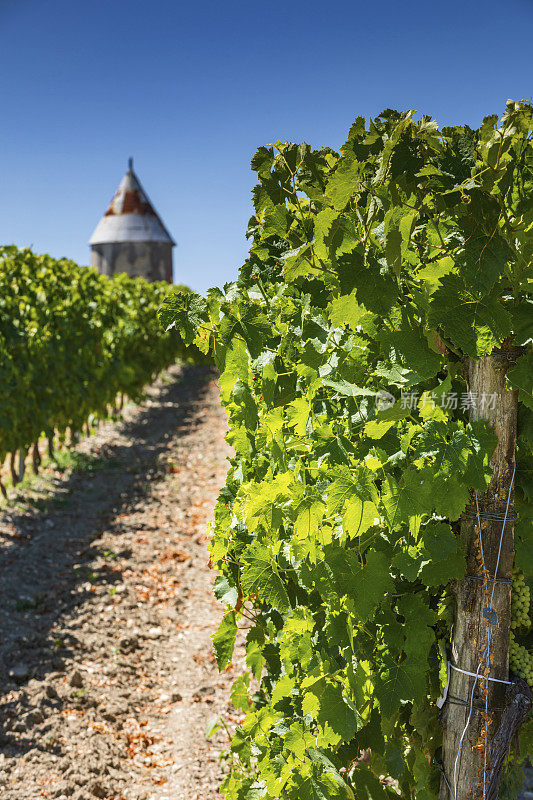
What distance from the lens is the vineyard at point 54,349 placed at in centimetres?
780

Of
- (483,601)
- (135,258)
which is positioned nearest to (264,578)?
(483,601)

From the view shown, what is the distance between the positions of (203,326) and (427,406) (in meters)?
0.85

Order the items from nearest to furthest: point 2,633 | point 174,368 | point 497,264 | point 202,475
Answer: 1. point 497,264
2. point 2,633
3. point 202,475
4. point 174,368

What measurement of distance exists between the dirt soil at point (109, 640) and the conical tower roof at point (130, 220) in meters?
27.8

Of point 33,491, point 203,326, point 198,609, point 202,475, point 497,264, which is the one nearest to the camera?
point 497,264

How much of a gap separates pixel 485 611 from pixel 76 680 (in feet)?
10.7

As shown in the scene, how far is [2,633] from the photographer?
4.62m

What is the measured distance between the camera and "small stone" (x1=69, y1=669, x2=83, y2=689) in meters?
4.03

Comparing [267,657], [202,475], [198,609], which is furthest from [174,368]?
[267,657]

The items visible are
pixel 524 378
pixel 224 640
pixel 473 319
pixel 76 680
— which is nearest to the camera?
pixel 473 319

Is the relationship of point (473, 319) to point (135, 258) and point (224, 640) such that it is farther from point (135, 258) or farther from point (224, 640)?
point (135, 258)

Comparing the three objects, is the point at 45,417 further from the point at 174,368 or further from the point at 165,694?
the point at 174,368

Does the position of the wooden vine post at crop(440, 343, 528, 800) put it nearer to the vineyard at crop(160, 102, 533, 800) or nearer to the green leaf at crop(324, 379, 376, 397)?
the vineyard at crop(160, 102, 533, 800)

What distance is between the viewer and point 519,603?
174 cm
